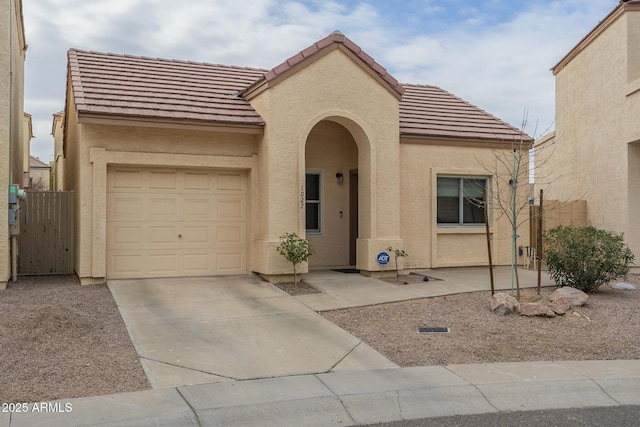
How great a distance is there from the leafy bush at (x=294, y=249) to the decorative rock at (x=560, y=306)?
458 cm

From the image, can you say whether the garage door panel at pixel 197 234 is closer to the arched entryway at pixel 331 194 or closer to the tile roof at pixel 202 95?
the tile roof at pixel 202 95

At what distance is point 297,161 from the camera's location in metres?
11.7

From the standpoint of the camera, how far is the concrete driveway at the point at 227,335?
257 inches

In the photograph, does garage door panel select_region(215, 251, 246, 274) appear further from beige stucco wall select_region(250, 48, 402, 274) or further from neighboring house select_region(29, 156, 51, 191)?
neighboring house select_region(29, 156, 51, 191)

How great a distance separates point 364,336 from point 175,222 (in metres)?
5.56

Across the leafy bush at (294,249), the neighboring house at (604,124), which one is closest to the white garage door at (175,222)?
the leafy bush at (294,249)

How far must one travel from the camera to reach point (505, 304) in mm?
9219

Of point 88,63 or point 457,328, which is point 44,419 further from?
point 88,63

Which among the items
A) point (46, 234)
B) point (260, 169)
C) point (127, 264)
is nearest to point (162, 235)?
point (127, 264)

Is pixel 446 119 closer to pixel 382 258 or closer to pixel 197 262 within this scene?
pixel 382 258

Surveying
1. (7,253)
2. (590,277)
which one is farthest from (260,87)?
(590,277)

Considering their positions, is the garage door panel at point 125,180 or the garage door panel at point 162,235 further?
the garage door panel at point 162,235

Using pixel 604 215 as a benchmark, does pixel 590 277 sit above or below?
below

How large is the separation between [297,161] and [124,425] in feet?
24.8
